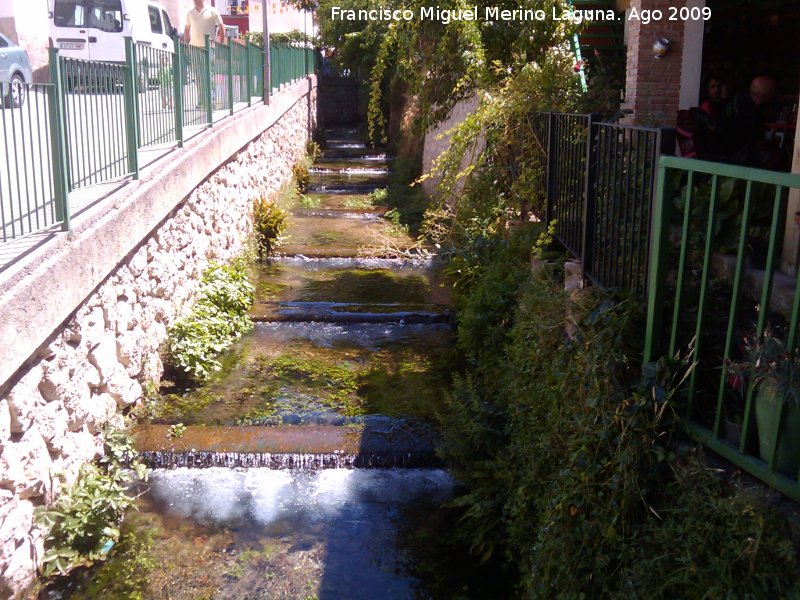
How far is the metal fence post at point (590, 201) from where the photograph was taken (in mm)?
4598

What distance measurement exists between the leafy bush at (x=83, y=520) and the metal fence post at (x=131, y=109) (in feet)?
7.41

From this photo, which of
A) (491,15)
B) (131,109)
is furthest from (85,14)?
(131,109)

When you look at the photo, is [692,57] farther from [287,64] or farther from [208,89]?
[287,64]

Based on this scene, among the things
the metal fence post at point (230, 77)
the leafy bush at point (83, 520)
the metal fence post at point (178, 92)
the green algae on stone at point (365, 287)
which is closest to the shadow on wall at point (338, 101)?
the metal fence post at point (230, 77)

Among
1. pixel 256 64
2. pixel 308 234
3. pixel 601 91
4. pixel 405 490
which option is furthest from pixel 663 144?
pixel 256 64

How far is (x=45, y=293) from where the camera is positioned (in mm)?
4012

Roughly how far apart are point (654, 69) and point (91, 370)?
5573 mm

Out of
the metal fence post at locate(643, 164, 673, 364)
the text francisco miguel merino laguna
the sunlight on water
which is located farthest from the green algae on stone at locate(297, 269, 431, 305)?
the metal fence post at locate(643, 164, 673, 364)

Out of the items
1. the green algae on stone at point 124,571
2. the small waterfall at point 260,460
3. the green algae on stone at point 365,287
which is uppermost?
the green algae on stone at point 365,287

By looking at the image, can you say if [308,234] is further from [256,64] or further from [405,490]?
[405,490]

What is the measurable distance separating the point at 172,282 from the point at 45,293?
2.85 meters

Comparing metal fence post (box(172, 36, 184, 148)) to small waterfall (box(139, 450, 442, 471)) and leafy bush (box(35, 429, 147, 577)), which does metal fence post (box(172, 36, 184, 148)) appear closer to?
small waterfall (box(139, 450, 442, 471))

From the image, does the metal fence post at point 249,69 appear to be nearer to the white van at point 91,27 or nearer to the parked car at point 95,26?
the parked car at point 95,26

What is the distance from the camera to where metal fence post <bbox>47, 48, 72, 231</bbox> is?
4355 mm
